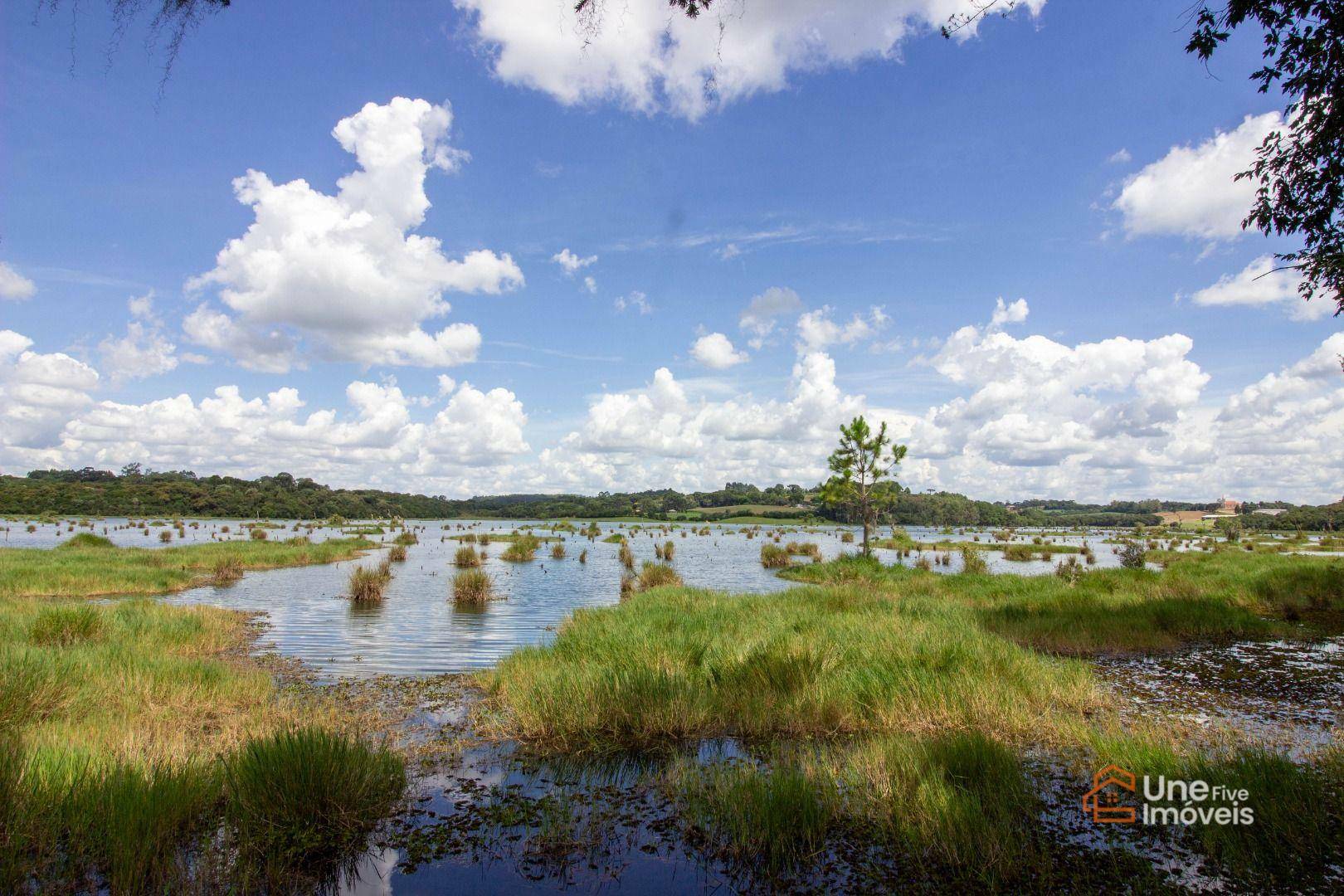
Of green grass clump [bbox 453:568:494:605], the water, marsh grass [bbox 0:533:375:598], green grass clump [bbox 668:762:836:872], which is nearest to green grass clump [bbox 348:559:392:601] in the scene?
the water

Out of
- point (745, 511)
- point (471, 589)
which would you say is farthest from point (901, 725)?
point (745, 511)

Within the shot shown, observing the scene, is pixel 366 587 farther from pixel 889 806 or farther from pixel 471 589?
pixel 889 806

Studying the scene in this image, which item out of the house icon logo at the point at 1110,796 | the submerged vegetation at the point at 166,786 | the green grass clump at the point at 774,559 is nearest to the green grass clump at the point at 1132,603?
the house icon logo at the point at 1110,796

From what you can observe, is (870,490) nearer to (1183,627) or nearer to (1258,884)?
(1183,627)

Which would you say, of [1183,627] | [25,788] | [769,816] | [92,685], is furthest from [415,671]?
[1183,627]

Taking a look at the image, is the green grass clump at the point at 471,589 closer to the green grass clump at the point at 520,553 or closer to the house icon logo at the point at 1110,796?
the green grass clump at the point at 520,553

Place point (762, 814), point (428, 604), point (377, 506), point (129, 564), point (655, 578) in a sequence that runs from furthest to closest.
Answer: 1. point (377, 506)
2. point (129, 564)
3. point (655, 578)
4. point (428, 604)
5. point (762, 814)

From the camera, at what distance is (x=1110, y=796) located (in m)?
6.20

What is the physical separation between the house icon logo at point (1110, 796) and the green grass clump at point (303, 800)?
23.0 feet

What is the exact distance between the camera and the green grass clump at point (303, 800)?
5086mm

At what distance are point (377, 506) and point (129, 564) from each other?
130 meters

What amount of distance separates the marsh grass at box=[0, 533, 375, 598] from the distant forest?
4768 cm

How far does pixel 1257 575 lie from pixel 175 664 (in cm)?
3016

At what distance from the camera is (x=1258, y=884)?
461 cm
